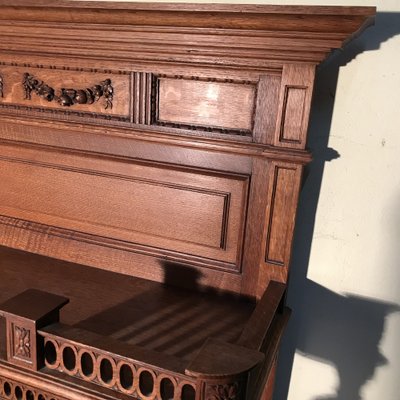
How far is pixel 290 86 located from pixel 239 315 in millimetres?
384

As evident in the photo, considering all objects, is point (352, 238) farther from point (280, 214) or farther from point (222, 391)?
point (222, 391)

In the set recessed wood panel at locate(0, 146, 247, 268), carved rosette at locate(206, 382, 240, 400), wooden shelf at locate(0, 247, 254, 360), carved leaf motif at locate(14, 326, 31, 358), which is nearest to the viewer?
carved rosette at locate(206, 382, 240, 400)

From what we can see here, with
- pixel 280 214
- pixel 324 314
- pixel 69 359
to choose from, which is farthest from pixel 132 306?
pixel 324 314

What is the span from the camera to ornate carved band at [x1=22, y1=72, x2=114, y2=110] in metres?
0.84

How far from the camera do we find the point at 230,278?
85cm

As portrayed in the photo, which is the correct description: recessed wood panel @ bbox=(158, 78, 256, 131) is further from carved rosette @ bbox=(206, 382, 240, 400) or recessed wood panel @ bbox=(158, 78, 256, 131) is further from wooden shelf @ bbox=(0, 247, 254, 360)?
carved rosette @ bbox=(206, 382, 240, 400)

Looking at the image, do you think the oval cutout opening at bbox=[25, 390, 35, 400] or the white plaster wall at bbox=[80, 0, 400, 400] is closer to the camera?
the oval cutout opening at bbox=[25, 390, 35, 400]

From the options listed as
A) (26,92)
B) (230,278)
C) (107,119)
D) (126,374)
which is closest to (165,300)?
(230,278)

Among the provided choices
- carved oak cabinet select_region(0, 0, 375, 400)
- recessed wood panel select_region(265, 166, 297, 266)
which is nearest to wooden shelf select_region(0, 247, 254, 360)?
carved oak cabinet select_region(0, 0, 375, 400)

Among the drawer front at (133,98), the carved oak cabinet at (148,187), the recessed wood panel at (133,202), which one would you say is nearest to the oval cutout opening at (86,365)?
the carved oak cabinet at (148,187)

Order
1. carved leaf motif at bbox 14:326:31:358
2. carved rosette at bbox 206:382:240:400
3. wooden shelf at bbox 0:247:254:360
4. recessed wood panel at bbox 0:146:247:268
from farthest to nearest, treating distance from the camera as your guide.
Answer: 1. recessed wood panel at bbox 0:146:247:268
2. wooden shelf at bbox 0:247:254:360
3. carved leaf motif at bbox 14:326:31:358
4. carved rosette at bbox 206:382:240:400

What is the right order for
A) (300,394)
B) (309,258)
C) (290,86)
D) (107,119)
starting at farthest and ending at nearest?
(300,394)
(309,258)
(107,119)
(290,86)

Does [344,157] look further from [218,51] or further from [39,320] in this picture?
[39,320]

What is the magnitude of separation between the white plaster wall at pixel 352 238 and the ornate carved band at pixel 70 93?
352 mm
